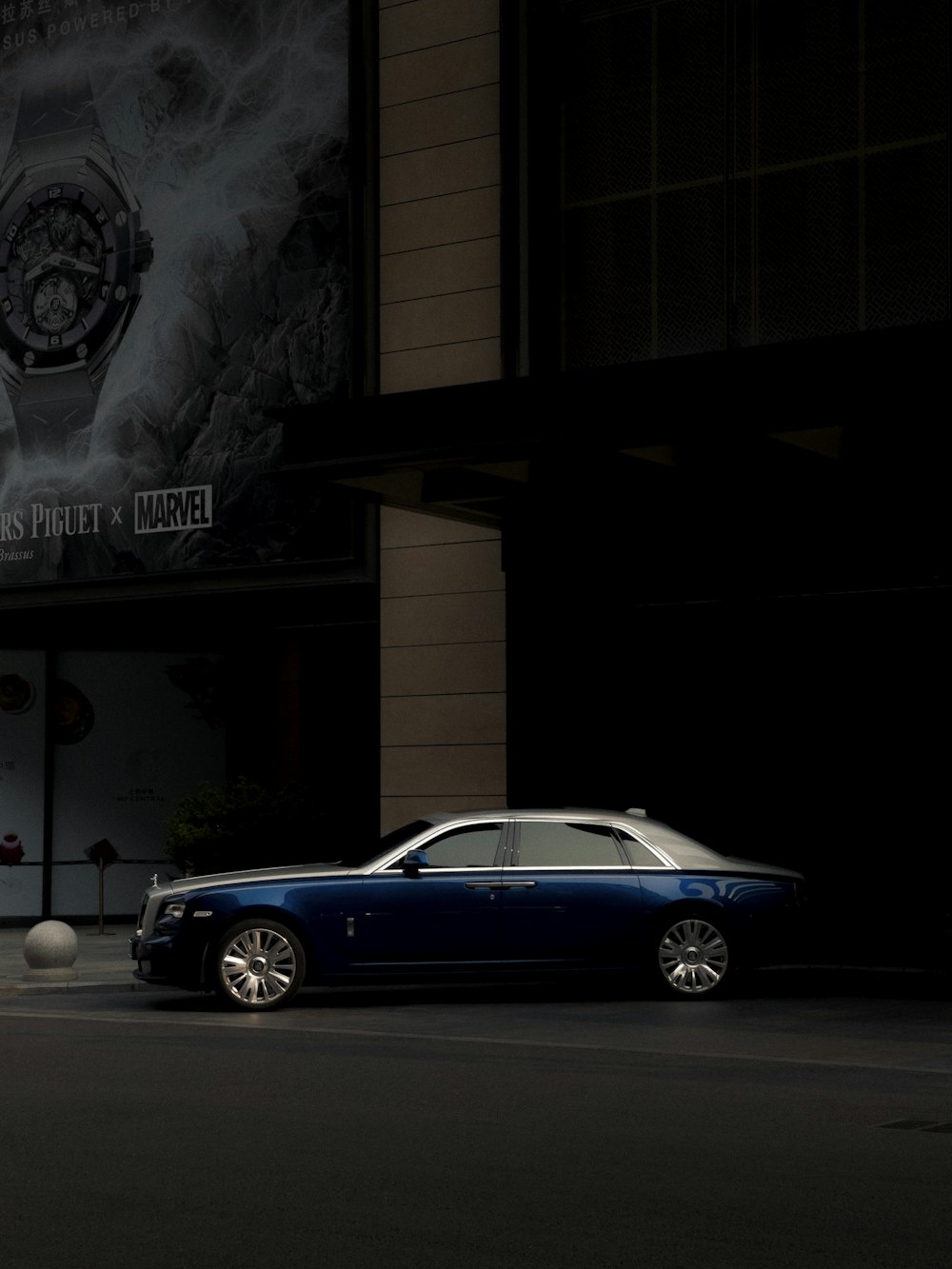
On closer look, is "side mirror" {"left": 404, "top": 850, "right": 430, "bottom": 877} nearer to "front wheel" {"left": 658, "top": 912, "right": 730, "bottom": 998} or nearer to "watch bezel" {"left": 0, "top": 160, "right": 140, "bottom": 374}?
"front wheel" {"left": 658, "top": 912, "right": 730, "bottom": 998}

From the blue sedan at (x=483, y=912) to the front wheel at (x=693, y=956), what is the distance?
11 mm

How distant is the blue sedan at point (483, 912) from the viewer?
1580cm

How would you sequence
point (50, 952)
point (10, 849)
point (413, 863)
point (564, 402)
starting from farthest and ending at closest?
point (10, 849) < point (564, 402) < point (50, 952) < point (413, 863)

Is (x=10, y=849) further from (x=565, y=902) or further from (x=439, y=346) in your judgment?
(x=565, y=902)

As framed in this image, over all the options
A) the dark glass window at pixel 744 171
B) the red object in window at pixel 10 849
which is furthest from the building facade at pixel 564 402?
the red object in window at pixel 10 849

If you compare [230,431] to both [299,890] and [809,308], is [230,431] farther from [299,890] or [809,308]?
[299,890]

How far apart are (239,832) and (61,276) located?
26.2ft

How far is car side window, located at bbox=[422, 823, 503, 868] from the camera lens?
1634 cm

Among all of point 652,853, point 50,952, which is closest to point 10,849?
point 50,952

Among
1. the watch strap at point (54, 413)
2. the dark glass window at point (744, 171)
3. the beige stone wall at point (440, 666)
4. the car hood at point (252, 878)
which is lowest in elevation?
the car hood at point (252, 878)

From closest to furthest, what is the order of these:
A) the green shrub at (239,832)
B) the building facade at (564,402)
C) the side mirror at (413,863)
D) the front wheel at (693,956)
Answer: the side mirror at (413,863) → the front wheel at (693,956) → the building facade at (564,402) → the green shrub at (239,832)

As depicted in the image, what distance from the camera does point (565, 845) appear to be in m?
16.5

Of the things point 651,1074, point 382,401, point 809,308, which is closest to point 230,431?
point 382,401

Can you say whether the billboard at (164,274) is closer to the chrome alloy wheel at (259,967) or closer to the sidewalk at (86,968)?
the sidewalk at (86,968)
